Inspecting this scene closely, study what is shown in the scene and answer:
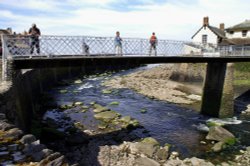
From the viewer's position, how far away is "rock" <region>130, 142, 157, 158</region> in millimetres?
17467

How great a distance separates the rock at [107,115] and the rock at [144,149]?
7.01 metres

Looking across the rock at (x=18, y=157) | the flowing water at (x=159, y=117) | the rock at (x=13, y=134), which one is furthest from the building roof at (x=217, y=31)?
the rock at (x=18, y=157)


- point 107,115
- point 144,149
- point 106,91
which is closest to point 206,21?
point 106,91

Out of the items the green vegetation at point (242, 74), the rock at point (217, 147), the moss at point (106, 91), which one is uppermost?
the green vegetation at point (242, 74)

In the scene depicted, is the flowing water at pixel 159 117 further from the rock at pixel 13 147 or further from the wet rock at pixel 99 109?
the rock at pixel 13 147

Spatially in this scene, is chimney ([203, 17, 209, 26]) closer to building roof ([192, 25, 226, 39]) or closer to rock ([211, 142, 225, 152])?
building roof ([192, 25, 226, 39])

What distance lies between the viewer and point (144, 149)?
17.8 metres

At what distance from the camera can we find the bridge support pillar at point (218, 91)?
27.8 metres

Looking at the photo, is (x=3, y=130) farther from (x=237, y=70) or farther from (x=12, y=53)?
(x=237, y=70)

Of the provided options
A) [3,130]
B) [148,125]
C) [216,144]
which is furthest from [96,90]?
[3,130]

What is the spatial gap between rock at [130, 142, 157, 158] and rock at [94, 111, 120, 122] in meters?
7.01

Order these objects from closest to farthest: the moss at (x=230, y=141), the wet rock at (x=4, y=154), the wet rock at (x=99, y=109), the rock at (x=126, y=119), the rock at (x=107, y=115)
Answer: the wet rock at (x=4, y=154), the moss at (x=230, y=141), the rock at (x=126, y=119), the rock at (x=107, y=115), the wet rock at (x=99, y=109)

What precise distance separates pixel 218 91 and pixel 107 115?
12.1 m

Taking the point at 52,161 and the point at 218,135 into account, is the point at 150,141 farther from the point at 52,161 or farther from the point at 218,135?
the point at 52,161
